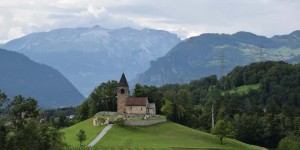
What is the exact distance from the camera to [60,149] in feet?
252

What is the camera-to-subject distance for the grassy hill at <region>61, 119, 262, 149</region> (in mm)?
104375

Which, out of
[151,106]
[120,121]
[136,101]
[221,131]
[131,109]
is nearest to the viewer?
[221,131]

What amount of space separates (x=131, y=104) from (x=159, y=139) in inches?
992

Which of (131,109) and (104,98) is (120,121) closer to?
(131,109)

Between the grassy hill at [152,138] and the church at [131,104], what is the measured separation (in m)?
8.64

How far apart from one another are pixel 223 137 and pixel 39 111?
67.5m

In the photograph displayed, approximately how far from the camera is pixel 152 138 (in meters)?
111

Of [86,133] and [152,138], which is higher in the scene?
[86,133]

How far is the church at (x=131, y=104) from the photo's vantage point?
133875 mm

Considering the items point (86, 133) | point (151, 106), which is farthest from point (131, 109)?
point (86, 133)

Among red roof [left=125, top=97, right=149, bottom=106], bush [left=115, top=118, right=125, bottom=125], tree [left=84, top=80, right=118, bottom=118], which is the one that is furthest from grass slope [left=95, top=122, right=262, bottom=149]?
tree [left=84, top=80, right=118, bottom=118]

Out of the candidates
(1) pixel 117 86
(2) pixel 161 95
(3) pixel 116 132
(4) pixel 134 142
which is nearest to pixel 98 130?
(3) pixel 116 132

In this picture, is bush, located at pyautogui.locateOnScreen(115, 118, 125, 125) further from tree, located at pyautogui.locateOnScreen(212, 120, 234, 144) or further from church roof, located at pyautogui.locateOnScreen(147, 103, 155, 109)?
tree, located at pyautogui.locateOnScreen(212, 120, 234, 144)

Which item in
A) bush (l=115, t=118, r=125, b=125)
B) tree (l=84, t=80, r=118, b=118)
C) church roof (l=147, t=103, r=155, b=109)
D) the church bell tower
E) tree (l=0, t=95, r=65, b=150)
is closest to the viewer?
tree (l=0, t=95, r=65, b=150)
